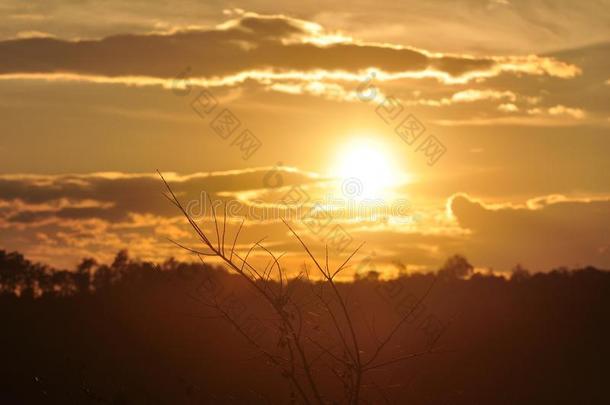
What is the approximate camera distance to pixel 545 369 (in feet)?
166

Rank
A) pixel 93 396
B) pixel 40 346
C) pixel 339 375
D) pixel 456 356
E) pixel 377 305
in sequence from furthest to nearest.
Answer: pixel 377 305
pixel 456 356
pixel 40 346
pixel 93 396
pixel 339 375

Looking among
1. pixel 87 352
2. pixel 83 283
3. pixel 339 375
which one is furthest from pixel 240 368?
pixel 339 375

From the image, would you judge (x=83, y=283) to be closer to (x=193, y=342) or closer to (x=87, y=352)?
(x=193, y=342)

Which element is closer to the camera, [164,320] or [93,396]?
[93,396]

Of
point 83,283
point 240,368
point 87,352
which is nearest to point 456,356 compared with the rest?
point 240,368

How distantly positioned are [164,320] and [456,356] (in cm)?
1569

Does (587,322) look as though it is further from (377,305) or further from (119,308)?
(119,308)

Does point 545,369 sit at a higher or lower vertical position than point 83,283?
lower

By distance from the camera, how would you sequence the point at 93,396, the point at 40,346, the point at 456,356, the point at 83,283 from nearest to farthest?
the point at 93,396 → the point at 40,346 → the point at 456,356 → the point at 83,283

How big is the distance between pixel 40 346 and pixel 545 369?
86.7 ft

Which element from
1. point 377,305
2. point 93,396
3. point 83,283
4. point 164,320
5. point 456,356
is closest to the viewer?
point 93,396

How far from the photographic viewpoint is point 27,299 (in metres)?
54.5

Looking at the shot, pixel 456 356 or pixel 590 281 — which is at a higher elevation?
pixel 590 281

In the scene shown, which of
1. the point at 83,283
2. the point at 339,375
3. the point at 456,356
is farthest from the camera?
the point at 83,283
